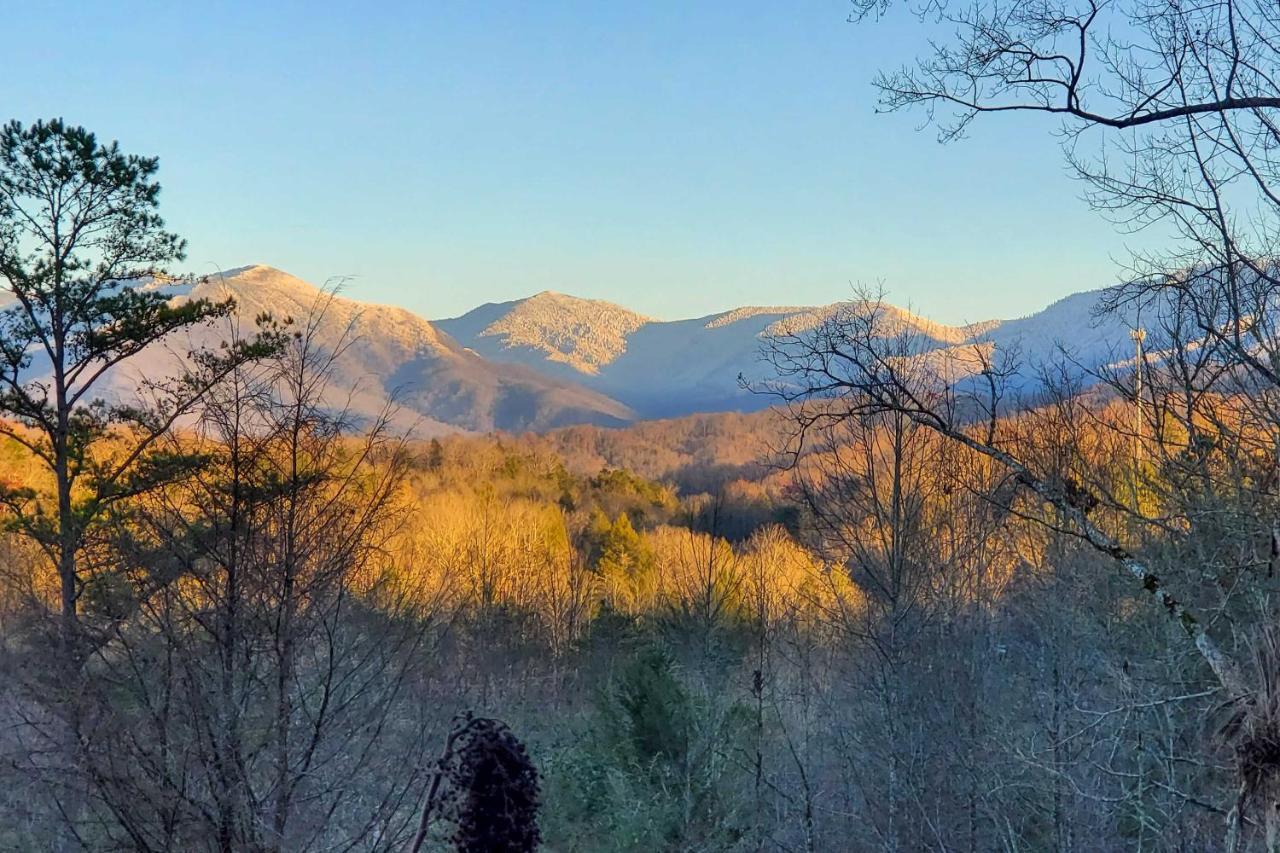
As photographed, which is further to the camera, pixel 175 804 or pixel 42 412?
pixel 42 412

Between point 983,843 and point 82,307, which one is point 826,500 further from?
point 82,307

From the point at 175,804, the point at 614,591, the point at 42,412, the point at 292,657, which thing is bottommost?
the point at 614,591

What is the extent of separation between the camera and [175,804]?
479 cm

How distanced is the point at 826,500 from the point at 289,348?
735 cm

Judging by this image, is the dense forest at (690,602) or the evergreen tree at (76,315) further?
the evergreen tree at (76,315)

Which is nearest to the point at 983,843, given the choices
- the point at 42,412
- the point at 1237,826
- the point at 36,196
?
the point at 1237,826

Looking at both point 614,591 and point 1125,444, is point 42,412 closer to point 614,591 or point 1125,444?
point 1125,444

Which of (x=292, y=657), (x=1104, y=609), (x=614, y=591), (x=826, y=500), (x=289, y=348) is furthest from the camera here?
(x=614, y=591)

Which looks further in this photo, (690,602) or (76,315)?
(690,602)

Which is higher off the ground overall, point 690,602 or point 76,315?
point 76,315

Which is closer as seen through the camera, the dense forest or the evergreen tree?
the dense forest

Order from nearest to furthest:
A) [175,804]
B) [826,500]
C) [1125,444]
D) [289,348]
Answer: [175,804] → [289,348] → [826,500] → [1125,444]

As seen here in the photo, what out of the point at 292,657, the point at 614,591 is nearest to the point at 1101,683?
the point at 292,657

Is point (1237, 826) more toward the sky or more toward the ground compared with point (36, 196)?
more toward the ground
